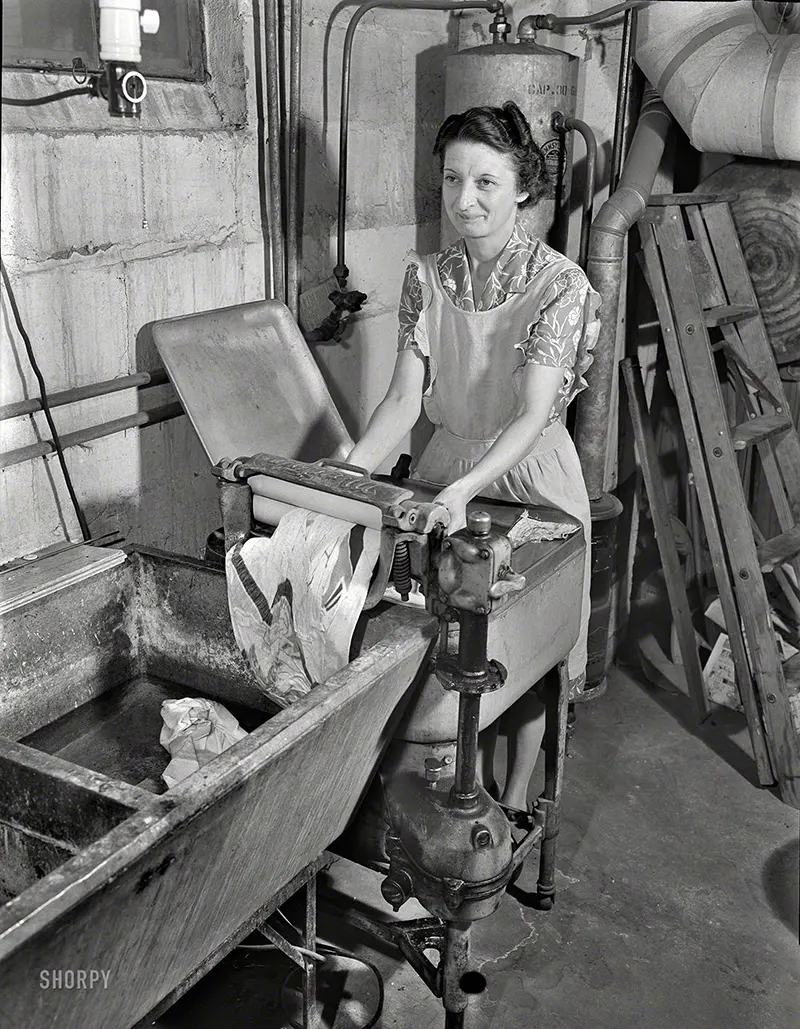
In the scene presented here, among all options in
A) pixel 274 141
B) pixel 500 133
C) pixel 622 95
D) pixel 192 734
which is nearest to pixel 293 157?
pixel 274 141

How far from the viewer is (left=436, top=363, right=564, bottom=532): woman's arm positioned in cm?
215

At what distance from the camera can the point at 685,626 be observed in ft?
11.8

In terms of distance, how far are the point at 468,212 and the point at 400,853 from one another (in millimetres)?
1354

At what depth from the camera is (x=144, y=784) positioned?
1.90 m

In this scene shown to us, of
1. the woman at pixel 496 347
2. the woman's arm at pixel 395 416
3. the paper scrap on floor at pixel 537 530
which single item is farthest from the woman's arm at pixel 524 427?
the woman's arm at pixel 395 416

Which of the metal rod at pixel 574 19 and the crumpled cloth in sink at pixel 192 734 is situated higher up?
the metal rod at pixel 574 19

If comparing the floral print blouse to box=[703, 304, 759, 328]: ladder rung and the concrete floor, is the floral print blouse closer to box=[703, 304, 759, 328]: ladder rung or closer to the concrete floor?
box=[703, 304, 759, 328]: ladder rung

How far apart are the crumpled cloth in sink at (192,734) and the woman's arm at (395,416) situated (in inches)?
26.6

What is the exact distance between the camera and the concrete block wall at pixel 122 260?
7.52ft

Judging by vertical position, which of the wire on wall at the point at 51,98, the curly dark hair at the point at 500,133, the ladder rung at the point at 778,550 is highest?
the wire on wall at the point at 51,98

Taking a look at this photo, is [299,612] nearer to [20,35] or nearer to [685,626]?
[20,35]

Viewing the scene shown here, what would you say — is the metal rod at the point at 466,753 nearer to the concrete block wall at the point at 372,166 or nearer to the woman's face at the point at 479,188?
the woman's face at the point at 479,188

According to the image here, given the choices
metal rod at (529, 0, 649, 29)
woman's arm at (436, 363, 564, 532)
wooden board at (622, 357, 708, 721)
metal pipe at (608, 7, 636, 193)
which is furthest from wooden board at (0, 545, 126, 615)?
metal rod at (529, 0, 649, 29)

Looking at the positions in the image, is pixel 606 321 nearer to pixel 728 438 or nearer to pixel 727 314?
pixel 727 314
